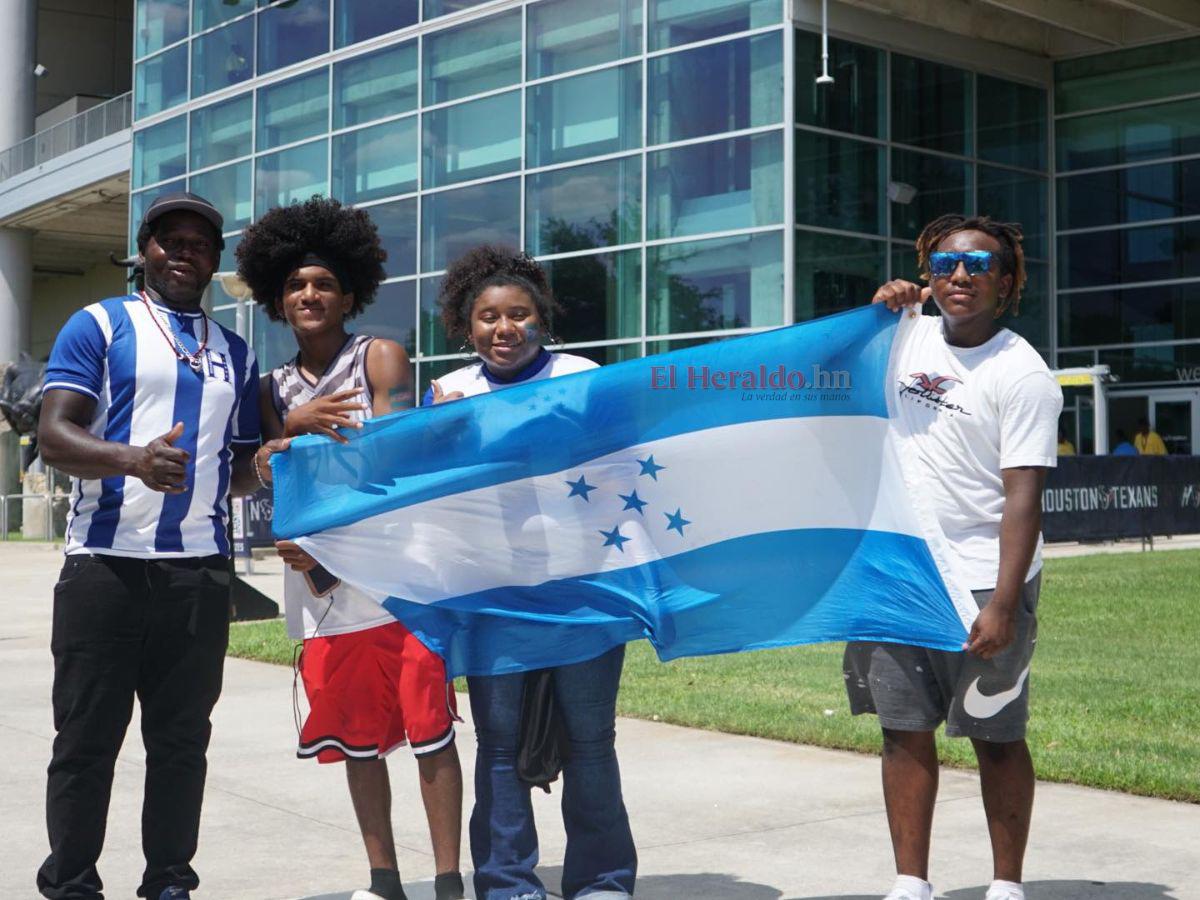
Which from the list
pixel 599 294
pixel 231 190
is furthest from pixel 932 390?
pixel 231 190

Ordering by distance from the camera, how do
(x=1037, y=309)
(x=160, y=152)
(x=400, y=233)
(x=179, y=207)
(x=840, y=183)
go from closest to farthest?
(x=179, y=207), (x=840, y=183), (x=400, y=233), (x=1037, y=309), (x=160, y=152)

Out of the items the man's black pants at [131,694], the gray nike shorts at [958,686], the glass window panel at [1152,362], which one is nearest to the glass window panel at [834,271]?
the glass window panel at [1152,362]

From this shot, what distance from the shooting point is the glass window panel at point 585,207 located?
22.4m

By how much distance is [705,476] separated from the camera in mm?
4801

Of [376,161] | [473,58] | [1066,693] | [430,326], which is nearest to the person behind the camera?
[1066,693]

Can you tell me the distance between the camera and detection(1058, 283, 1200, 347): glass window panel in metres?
26.0

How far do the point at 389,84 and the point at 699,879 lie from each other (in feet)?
72.9

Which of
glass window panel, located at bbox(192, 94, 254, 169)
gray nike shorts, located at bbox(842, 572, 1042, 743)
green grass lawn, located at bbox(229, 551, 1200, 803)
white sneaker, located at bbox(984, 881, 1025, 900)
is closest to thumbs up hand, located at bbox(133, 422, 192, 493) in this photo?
gray nike shorts, located at bbox(842, 572, 1042, 743)

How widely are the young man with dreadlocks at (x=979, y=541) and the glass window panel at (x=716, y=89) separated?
677 inches

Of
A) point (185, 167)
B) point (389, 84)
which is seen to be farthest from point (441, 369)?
point (185, 167)

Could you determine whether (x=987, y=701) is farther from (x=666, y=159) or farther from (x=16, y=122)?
(x=16, y=122)

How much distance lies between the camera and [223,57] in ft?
94.8

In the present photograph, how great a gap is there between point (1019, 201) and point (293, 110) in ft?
41.7

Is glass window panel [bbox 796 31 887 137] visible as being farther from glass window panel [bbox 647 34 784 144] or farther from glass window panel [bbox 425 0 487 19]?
glass window panel [bbox 425 0 487 19]
